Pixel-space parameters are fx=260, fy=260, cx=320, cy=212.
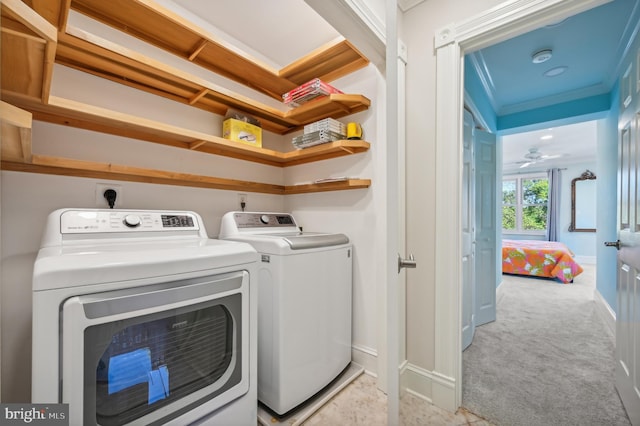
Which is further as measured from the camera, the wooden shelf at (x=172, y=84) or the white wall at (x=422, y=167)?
the white wall at (x=422, y=167)

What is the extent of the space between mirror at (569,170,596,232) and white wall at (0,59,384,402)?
7849 millimetres

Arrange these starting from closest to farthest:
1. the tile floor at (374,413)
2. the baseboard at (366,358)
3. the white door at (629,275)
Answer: the white door at (629,275) → the tile floor at (374,413) → the baseboard at (366,358)

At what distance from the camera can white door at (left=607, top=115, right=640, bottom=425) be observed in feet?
4.20

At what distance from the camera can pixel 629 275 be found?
140 centimetres

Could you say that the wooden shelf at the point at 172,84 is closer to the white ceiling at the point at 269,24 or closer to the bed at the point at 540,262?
the white ceiling at the point at 269,24

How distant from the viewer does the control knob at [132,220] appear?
4.30ft

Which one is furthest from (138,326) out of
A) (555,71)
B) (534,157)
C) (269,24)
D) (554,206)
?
(554,206)

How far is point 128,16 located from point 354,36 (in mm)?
1215

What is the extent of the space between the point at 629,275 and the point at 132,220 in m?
2.64

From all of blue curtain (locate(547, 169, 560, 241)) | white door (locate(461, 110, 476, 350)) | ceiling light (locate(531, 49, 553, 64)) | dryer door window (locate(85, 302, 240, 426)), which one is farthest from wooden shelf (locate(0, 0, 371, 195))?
blue curtain (locate(547, 169, 560, 241))

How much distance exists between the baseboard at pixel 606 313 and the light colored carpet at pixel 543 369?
0.05 m

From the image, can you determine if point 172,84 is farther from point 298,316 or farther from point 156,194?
point 298,316

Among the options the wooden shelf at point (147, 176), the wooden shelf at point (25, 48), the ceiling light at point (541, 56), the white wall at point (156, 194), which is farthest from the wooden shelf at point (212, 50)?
the ceiling light at point (541, 56)

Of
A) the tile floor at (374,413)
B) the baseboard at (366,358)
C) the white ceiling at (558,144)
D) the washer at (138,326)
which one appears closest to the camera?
the washer at (138,326)
